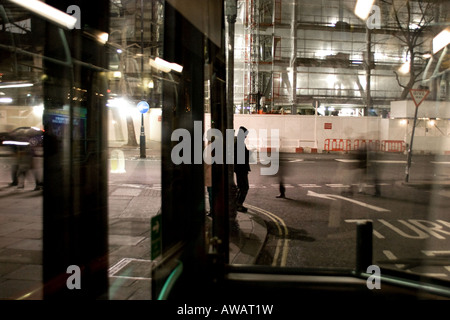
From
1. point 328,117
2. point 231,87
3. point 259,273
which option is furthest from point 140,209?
point 328,117

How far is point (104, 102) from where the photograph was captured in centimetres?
287

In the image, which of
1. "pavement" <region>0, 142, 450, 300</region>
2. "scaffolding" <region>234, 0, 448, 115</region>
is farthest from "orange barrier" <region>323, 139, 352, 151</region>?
"pavement" <region>0, 142, 450, 300</region>

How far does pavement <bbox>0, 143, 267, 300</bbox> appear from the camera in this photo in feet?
11.9

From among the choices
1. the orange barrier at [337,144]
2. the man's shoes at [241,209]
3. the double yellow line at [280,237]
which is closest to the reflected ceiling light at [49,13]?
→ the double yellow line at [280,237]

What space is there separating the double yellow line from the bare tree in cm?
1127

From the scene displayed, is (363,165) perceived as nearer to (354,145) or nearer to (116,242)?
(116,242)

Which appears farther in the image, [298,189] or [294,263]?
[298,189]

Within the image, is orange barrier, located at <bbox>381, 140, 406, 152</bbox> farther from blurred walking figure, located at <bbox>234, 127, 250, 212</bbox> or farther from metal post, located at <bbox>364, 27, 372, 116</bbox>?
blurred walking figure, located at <bbox>234, 127, 250, 212</bbox>

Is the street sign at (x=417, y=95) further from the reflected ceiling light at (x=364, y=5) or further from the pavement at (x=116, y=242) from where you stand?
the pavement at (x=116, y=242)

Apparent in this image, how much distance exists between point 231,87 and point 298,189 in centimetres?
460

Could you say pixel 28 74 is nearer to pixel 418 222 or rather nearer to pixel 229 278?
pixel 229 278

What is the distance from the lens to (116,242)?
5172mm

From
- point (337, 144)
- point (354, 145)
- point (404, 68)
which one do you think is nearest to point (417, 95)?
point (354, 145)

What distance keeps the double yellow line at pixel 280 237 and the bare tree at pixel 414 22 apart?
444 inches
